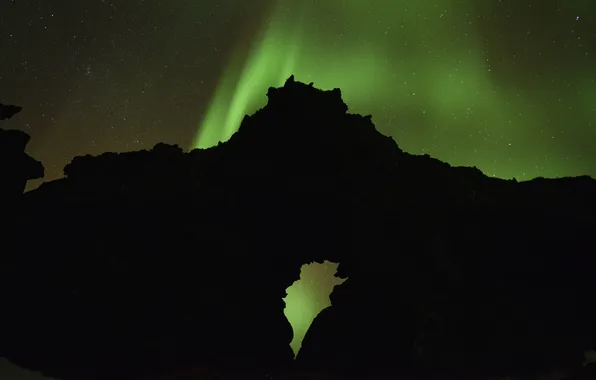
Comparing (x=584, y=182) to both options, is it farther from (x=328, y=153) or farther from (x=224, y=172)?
(x=224, y=172)

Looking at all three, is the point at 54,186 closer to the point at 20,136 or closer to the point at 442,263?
the point at 20,136

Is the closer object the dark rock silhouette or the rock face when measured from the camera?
the rock face

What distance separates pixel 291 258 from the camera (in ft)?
64.0

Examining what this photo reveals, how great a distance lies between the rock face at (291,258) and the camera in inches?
688

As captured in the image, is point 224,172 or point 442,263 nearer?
point 442,263

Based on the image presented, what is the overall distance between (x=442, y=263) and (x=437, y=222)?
1.52 meters

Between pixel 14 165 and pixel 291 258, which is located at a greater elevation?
pixel 14 165

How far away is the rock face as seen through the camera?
57.4 ft

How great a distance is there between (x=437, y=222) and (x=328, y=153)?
4566mm

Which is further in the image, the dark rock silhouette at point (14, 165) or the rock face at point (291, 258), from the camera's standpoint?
the dark rock silhouette at point (14, 165)

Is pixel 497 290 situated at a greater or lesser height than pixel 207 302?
greater

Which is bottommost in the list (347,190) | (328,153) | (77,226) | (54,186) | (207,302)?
(207,302)

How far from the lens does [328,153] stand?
18.5 metres

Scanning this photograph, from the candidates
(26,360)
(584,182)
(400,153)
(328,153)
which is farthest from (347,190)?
(26,360)
